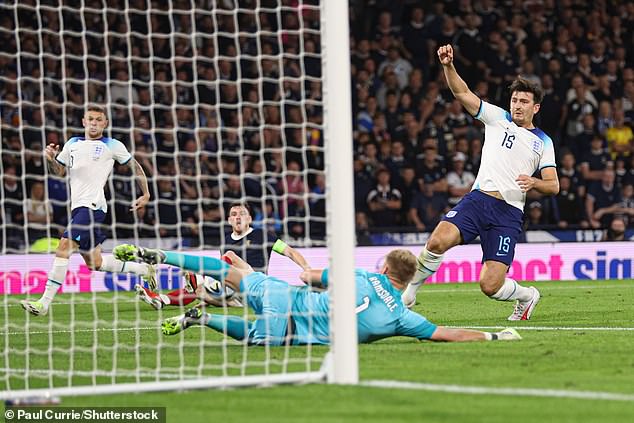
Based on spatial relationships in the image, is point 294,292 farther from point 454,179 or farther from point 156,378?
point 454,179

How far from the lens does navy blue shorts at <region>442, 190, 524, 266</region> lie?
10859mm

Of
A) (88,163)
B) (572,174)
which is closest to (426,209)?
(572,174)

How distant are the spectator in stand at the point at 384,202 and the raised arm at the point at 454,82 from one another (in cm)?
883

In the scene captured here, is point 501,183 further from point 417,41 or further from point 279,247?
point 417,41

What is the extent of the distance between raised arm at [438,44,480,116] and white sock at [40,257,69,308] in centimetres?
463

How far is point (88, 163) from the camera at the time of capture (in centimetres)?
1248

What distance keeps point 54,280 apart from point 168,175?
15.9 ft

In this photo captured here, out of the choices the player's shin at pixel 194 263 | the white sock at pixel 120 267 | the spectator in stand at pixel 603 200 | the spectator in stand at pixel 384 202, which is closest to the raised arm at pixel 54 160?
the white sock at pixel 120 267

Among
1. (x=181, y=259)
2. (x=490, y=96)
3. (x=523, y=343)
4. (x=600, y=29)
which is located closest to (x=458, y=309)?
(x=523, y=343)

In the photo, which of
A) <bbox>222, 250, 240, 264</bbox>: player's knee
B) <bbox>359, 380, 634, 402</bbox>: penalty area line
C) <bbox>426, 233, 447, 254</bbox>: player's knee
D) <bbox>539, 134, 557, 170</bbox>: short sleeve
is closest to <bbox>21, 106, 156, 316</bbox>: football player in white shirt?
<bbox>222, 250, 240, 264</bbox>: player's knee

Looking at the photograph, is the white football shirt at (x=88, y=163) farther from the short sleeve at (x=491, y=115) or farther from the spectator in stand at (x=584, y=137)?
the spectator in stand at (x=584, y=137)

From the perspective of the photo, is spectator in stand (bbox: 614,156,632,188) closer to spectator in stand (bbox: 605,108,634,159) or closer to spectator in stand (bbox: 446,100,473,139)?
spectator in stand (bbox: 605,108,634,159)

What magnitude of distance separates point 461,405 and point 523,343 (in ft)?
9.88

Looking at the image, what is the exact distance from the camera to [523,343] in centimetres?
896
